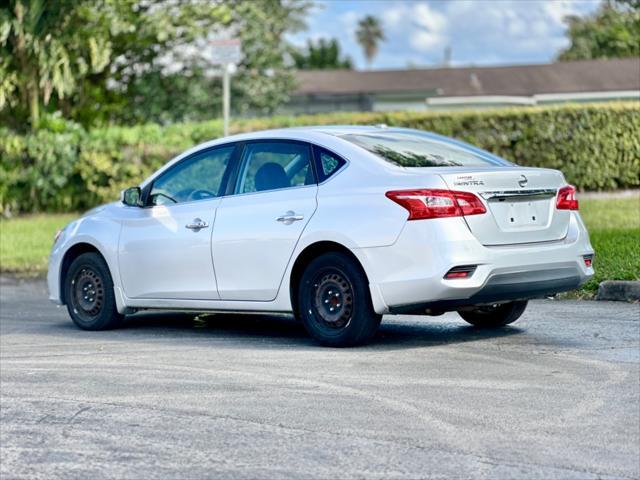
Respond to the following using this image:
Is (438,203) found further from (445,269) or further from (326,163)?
(326,163)

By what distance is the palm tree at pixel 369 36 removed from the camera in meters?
138

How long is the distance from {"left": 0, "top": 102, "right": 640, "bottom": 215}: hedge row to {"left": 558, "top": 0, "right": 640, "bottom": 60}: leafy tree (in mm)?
21885

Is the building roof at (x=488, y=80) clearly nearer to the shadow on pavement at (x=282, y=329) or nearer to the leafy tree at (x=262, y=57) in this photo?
the leafy tree at (x=262, y=57)

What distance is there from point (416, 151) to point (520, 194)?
3.07ft

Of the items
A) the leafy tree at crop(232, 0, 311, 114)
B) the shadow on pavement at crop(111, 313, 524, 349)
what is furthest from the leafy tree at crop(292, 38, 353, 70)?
the shadow on pavement at crop(111, 313, 524, 349)

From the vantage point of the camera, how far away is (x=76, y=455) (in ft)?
20.7

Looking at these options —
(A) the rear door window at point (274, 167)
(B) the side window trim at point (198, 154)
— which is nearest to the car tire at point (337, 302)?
(A) the rear door window at point (274, 167)

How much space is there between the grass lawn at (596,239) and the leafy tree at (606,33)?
81.7ft

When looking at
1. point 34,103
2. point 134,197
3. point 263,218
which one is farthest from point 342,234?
point 34,103

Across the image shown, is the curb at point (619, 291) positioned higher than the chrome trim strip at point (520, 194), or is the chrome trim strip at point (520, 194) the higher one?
the chrome trim strip at point (520, 194)

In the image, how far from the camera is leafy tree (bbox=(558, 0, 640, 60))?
4585 centimetres

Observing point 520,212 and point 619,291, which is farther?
point 619,291

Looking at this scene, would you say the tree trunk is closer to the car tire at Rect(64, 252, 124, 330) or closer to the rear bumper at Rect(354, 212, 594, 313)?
the car tire at Rect(64, 252, 124, 330)

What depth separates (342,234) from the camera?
8.60m
